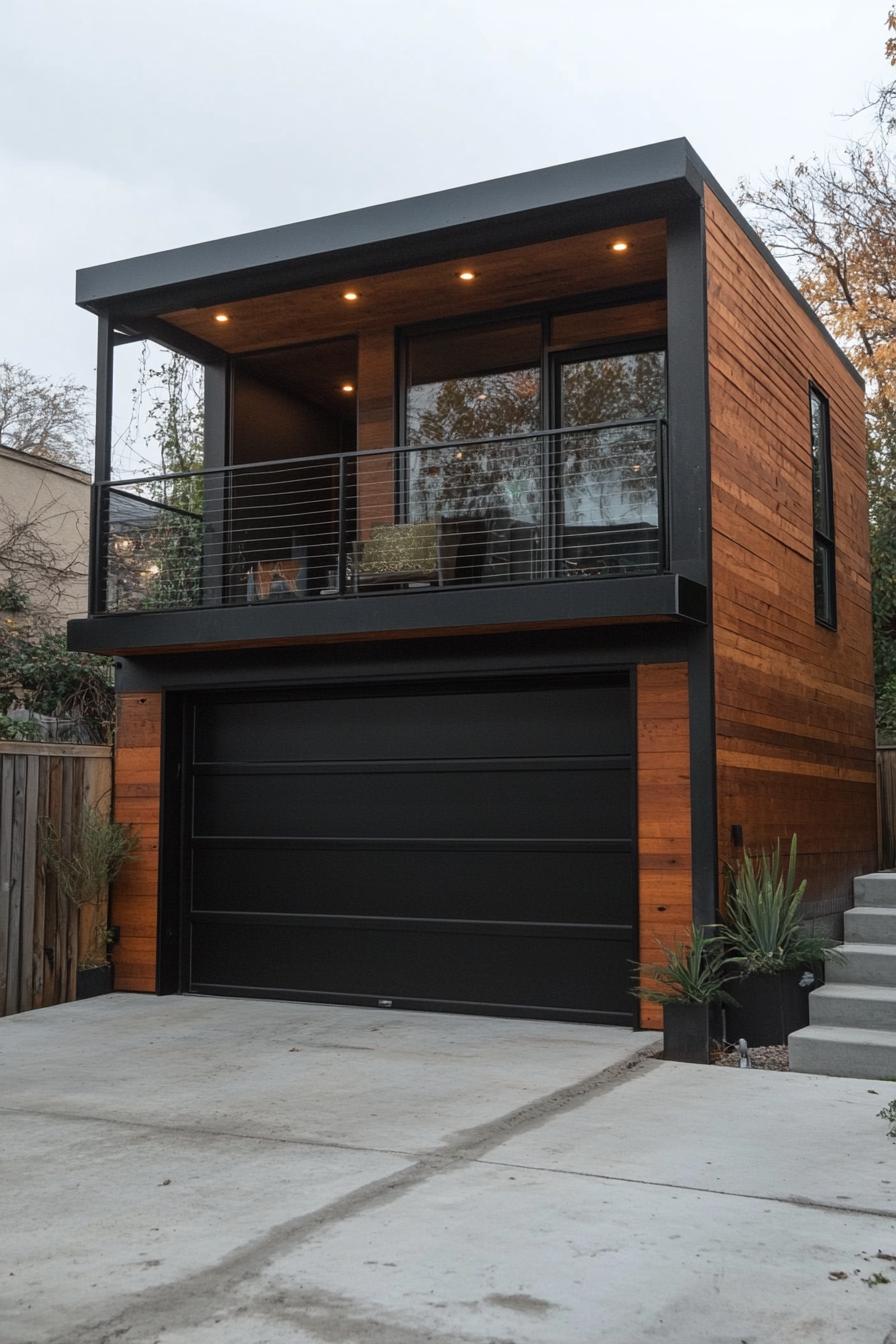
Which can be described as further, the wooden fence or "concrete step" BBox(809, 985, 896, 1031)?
the wooden fence

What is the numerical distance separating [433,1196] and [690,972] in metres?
2.95

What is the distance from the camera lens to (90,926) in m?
8.87

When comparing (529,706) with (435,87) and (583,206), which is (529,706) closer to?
(583,206)

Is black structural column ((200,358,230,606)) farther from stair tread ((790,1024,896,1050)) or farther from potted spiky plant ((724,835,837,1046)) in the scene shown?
stair tread ((790,1024,896,1050))

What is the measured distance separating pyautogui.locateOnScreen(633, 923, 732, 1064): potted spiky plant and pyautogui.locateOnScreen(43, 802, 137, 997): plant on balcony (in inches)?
141

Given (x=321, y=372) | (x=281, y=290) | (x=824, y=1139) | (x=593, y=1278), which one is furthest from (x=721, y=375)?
(x=593, y=1278)

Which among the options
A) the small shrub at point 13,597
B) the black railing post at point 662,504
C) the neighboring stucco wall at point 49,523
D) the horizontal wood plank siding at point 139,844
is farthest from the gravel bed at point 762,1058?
the neighboring stucco wall at point 49,523

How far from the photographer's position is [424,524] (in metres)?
8.60

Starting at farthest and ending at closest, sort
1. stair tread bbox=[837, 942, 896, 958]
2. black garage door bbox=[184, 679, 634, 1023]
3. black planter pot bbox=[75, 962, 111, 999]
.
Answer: black planter pot bbox=[75, 962, 111, 999], black garage door bbox=[184, 679, 634, 1023], stair tread bbox=[837, 942, 896, 958]

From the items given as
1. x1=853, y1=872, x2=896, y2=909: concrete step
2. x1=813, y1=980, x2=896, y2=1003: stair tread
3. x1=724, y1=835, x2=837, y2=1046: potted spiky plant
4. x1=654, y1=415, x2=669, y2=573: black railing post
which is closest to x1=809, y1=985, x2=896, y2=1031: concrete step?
x1=813, y1=980, x2=896, y2=1003: stair tread

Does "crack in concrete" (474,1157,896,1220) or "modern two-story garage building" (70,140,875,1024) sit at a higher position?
"modern two-story garage building" (70,140,875,1024)

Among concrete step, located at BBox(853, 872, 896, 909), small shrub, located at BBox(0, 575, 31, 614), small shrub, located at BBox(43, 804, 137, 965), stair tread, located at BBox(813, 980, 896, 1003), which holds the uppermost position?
small shrub, located at BBox(0, 575, 31, 614)

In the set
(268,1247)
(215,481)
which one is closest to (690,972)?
(268,1247)

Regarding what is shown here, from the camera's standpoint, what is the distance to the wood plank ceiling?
27.4 ft
